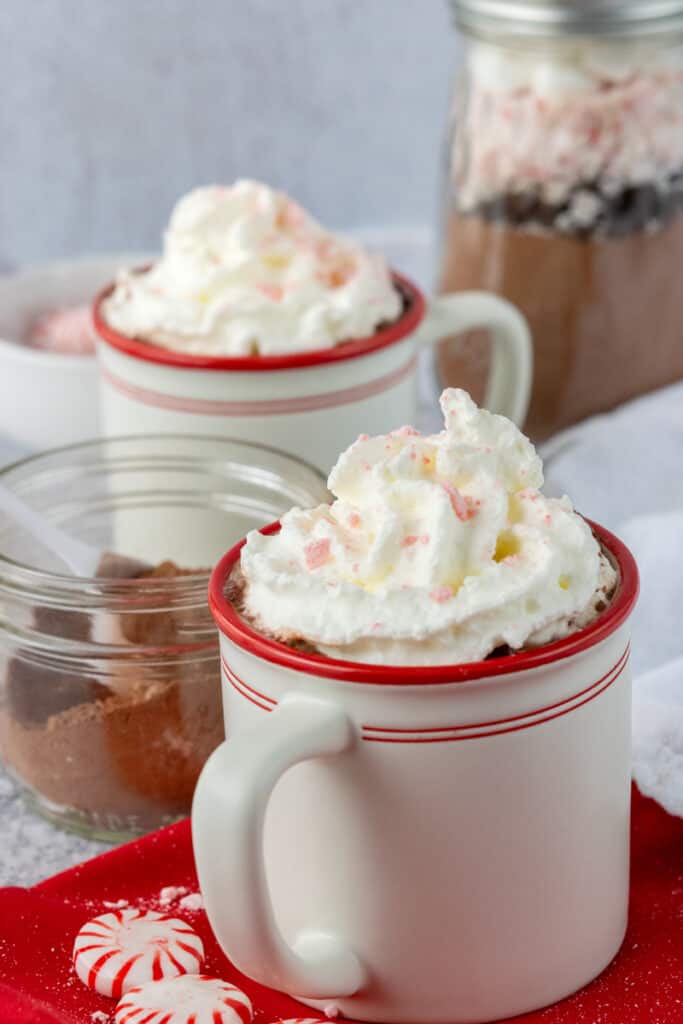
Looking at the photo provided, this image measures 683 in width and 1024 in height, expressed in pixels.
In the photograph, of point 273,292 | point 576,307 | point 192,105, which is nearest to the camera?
point 273,292

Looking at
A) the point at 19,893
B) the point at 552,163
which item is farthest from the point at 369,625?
the point at 552,163

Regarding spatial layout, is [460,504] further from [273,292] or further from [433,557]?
[273,292]

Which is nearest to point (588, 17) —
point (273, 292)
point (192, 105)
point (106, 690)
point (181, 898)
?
point (273, 292)

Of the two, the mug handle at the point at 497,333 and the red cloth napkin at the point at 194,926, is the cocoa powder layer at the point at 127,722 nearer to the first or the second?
the red cloth napkin at the point at 194,926

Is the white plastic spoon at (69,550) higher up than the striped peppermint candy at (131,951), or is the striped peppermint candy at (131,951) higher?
the white plastic spoon at (69,550)

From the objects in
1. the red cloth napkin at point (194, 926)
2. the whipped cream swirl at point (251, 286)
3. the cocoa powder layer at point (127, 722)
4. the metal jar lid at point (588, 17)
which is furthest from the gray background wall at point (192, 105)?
the red cloth napkin at point (194, 926)
